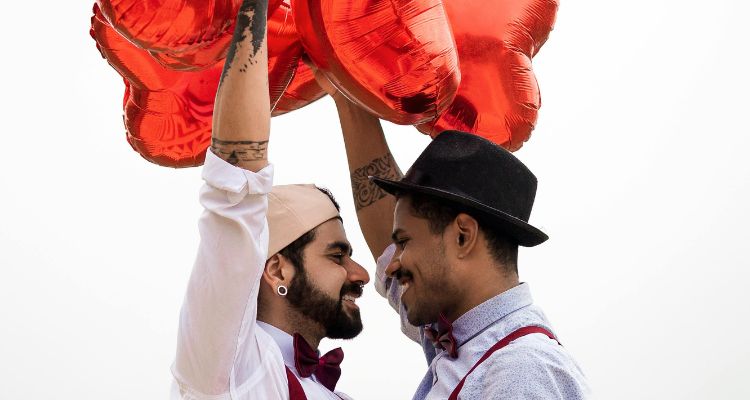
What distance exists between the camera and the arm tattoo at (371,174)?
201 centimetres

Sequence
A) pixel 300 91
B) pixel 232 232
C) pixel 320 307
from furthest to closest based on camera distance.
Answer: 1. pixel 320 307
2. pixel 300 91
3. pixel 232 232

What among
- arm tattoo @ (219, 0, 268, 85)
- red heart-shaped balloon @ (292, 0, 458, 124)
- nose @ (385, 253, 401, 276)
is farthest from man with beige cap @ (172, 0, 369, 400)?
nose @ (385, 253, 401, 276)

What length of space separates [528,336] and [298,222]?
1.95 feet

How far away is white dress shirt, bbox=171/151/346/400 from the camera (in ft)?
4.52

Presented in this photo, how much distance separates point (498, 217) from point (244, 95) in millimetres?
500

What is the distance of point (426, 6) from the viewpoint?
1379 millimetres

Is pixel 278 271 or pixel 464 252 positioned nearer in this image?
A: pixel 464 252

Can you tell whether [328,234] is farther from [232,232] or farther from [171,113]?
[232,232]

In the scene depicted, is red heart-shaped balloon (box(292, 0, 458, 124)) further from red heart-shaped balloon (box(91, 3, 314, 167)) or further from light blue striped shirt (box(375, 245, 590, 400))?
light blue striped shirt (box(375, 245, 590, 400))

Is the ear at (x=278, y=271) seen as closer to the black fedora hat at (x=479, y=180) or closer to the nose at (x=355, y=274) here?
the nose at (x=355, y=274)

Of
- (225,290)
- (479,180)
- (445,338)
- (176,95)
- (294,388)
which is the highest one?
(176,95)

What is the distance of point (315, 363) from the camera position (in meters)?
1.80

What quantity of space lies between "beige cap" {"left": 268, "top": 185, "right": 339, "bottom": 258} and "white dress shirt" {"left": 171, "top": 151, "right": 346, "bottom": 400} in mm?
332

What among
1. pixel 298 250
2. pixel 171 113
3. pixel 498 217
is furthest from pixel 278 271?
pixel 498 217
